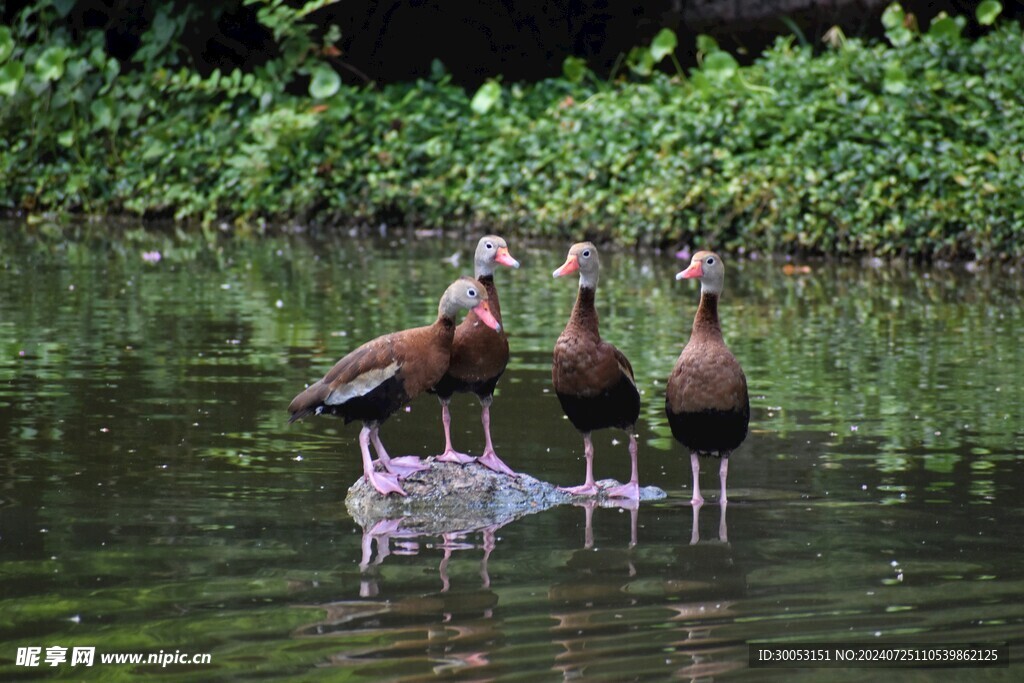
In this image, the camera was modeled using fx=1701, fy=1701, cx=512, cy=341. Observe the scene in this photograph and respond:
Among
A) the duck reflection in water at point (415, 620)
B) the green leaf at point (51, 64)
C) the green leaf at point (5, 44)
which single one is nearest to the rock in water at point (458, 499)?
the duck reflection in water at point (415, 620)

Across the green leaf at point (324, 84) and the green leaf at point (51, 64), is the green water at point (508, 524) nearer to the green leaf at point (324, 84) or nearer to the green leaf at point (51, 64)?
the green leaf at point (324, 84)

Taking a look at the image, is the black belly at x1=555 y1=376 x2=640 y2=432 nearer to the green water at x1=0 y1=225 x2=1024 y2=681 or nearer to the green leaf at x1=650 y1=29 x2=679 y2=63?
the green water at x1=0 y1=225 x2=1024 y2=681

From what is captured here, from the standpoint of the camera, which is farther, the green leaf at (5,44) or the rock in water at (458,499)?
the green leaf at (5,44)

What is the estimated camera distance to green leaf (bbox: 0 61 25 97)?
22.5 meters

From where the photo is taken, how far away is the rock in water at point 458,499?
240 inches

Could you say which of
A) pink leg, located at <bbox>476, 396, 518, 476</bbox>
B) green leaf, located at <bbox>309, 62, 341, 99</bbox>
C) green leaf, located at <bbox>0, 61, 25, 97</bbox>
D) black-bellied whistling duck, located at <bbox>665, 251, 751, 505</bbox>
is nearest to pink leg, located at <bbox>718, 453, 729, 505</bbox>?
black-bellied whistling duck, located at <bbox>665, 251, 751, 505</bbox>

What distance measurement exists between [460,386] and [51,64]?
1736cm

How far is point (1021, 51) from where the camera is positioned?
1698 centimetres

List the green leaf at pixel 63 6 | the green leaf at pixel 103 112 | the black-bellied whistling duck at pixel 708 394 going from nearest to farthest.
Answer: the black-bellied whistling duck at pixel 708 394 → the green leaf at pixel 103 112 → the green leaf at pixel 63 6

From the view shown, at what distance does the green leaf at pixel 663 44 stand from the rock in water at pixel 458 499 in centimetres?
1516

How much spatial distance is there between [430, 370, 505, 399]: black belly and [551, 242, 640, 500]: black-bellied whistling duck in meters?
0.26

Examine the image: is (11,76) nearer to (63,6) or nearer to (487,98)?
(63,6)

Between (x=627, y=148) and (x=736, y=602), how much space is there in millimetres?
14202

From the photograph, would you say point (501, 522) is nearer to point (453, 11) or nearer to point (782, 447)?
point (782, 447)
